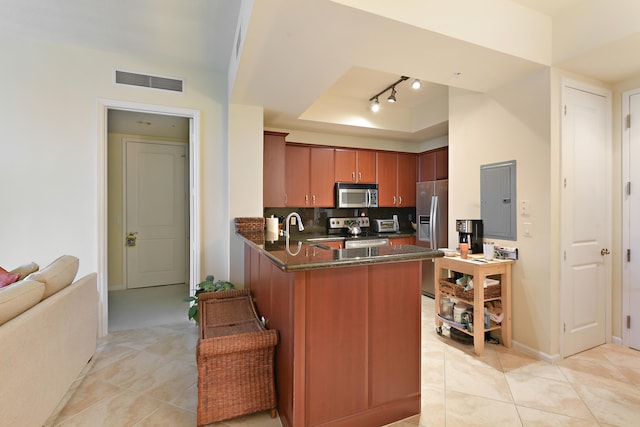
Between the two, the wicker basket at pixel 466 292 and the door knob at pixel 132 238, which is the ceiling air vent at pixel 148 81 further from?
the wicker basket at pixel 466 292

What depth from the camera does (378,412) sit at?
1724mm

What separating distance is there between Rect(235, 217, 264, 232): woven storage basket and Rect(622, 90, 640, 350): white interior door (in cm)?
354

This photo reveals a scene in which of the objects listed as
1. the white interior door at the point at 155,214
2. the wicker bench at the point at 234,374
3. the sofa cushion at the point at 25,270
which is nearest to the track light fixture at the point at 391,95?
the wicker bench at the point at 234,374

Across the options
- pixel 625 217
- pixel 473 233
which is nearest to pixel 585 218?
pixel 625 217

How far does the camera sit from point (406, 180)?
198 inches

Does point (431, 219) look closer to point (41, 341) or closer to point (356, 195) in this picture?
point (356, 195)

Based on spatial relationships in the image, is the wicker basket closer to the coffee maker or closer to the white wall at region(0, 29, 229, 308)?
the coffee maker

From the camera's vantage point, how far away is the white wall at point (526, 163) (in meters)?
2.49

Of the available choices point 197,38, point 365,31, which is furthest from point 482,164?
point 197,38

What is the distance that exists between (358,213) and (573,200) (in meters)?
2.93

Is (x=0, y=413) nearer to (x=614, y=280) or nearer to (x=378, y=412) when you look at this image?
(x=378, y=412)

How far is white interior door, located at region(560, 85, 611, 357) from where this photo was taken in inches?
99.7

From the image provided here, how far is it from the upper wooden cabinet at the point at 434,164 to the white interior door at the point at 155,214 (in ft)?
13.5

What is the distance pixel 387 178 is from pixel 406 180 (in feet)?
1.24
